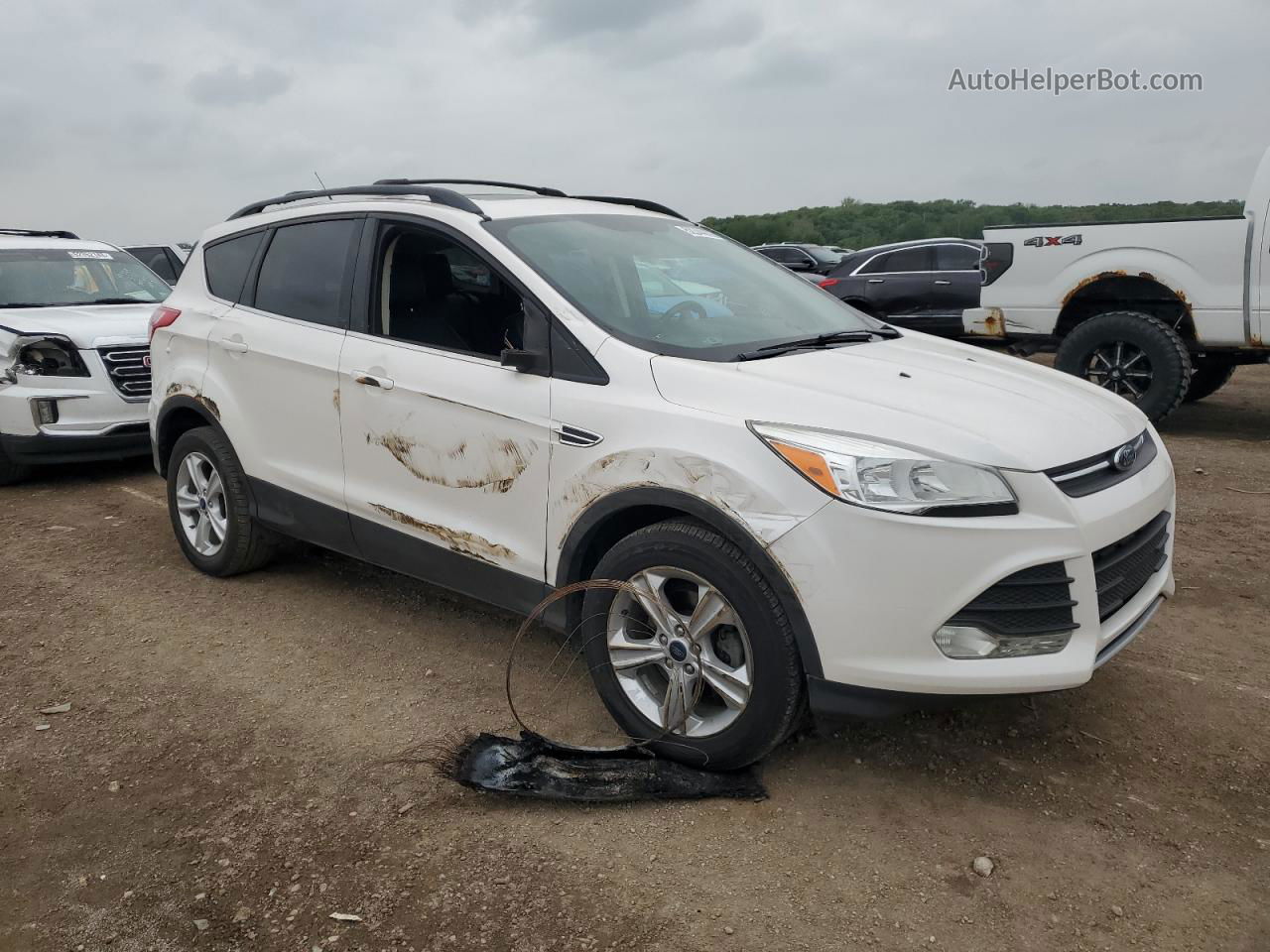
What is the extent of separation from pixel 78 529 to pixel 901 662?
5184 mm

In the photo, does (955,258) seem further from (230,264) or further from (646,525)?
(646,525)

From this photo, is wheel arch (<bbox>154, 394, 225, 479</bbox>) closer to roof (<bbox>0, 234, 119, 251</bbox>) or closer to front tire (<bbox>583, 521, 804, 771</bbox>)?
front tire (<bbox>583, 521, 804, 771</bbox>)

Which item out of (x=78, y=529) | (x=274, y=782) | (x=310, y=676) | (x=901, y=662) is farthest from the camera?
(x=78, y=529)

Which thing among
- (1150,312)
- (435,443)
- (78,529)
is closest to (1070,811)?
(435,443)

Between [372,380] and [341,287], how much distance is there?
0.52 m

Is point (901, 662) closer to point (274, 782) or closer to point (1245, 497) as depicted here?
point (274, 782)

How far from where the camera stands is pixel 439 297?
4031 millimetres

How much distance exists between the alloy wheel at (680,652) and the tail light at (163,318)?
3.04 meters

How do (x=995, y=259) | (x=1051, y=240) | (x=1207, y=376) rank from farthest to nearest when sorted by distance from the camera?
(x=1207, y=376)
(x=995, y=259)
(x=1051, y=240)

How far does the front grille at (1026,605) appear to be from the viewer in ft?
8.73

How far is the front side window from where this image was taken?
3.75 metres

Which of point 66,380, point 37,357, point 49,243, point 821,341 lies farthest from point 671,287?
point 49,243

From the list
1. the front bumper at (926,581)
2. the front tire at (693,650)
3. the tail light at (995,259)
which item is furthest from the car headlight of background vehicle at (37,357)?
the tail light at (995,259)

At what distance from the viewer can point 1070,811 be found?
2939 mm
